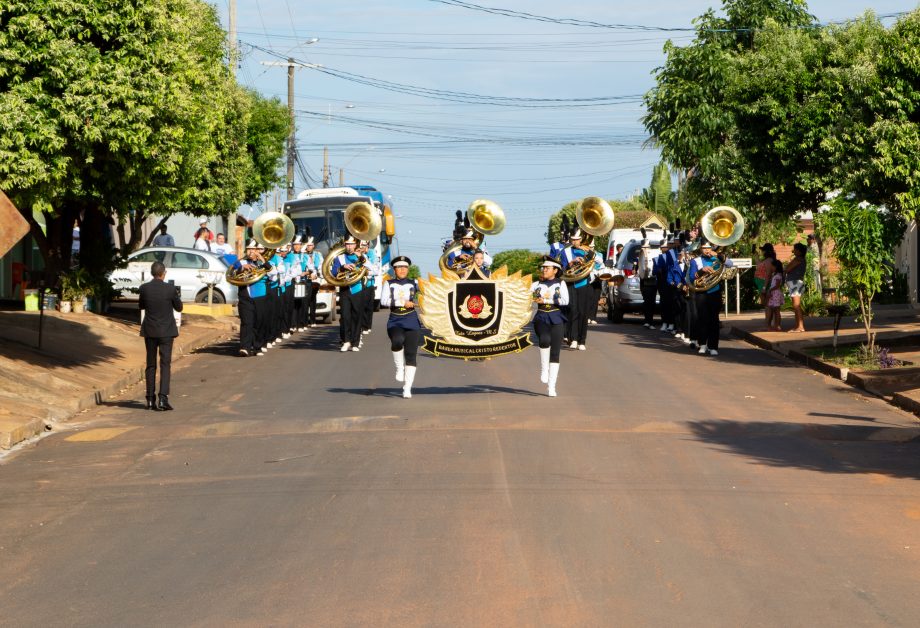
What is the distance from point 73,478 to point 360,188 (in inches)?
1147

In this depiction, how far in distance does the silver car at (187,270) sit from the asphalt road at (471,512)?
15.7 meters

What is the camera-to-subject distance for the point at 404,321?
53.4 feet

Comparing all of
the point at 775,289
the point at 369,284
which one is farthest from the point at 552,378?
the point at 775,289

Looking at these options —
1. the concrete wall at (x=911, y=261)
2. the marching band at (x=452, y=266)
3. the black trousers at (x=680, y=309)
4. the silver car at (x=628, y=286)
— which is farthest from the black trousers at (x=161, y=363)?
the concrete wall at (x=911, y=261)

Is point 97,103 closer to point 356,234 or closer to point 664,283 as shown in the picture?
point 356,234

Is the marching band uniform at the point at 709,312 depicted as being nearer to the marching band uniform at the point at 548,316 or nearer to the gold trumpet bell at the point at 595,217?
→ the gold trumpet bell at the point at 595,217

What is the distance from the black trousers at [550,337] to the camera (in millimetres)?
16141

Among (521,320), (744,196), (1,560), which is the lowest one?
(1,560)

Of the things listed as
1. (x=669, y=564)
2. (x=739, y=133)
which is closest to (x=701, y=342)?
(x=739, y=133)

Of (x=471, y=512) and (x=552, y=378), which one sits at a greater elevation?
(x=552, y=378)

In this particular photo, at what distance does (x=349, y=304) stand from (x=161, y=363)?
7.49 m

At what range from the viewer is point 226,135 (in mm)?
34000

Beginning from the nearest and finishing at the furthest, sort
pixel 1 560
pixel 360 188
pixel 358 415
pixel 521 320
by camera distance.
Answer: pixel 1 560, pixel 358 415, pixel 521 320, pixel 360 188

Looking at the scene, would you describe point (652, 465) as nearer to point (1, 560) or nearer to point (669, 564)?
point (669, 564)
